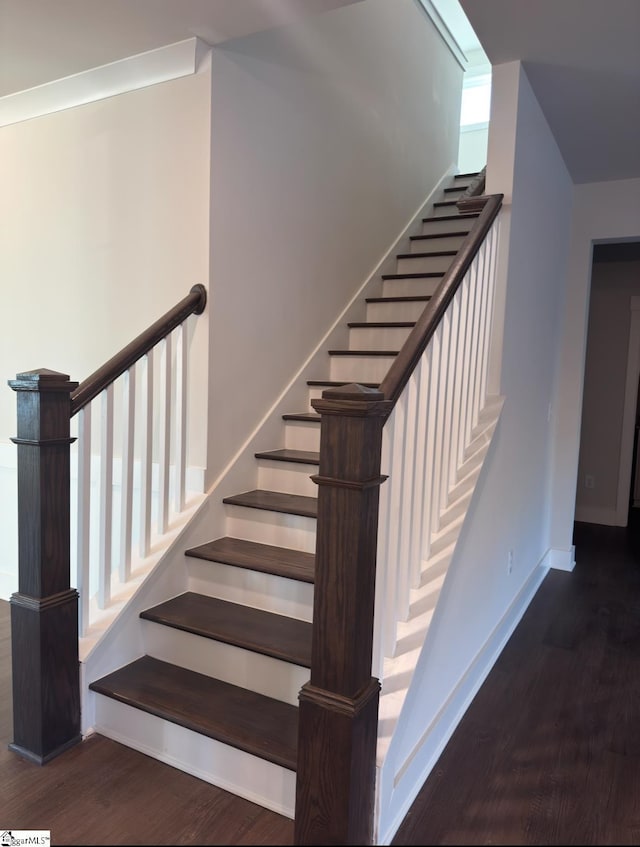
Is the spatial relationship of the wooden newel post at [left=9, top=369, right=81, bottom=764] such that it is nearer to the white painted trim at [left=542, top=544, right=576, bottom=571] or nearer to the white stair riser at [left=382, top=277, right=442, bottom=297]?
the white stair riser at [left=382, top=277, right=442, bottom=297]

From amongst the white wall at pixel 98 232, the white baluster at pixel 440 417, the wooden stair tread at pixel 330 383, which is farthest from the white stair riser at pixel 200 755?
the wooden stair tread at pixel 330 383

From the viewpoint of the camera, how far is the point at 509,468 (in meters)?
2.95

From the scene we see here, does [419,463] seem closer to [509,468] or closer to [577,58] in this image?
[509,468]

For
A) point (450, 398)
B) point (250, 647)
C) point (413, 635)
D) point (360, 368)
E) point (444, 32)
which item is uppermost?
point (444, 32)

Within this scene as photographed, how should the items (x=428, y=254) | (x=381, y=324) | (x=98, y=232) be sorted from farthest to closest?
(x=428, y=254) < (x=381, y=324) < (x=98, y=232)

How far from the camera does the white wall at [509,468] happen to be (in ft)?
6.64

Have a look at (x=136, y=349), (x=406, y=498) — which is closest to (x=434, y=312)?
(x=406, y=498)

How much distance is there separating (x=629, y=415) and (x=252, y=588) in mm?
4482

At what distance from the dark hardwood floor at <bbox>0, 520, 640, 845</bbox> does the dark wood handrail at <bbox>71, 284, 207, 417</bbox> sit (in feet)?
3.75

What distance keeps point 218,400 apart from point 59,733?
136 centimetres

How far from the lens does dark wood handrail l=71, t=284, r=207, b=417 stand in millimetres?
2075

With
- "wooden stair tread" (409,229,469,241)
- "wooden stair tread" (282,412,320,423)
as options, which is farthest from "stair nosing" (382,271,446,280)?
"wooden stair tread" (282,412,320,423)

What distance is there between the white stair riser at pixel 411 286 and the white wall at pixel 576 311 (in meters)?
0.97

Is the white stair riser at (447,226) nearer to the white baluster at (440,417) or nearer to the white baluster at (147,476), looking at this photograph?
the white baluster at (440,417)
